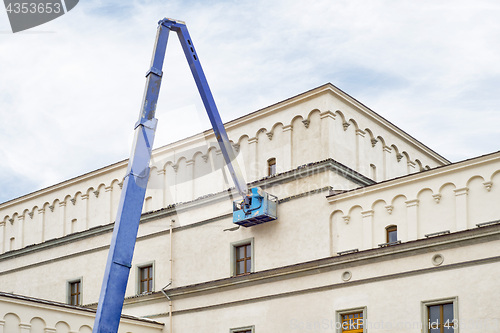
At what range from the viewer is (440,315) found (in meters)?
26.5

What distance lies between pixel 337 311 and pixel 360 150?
744 cm

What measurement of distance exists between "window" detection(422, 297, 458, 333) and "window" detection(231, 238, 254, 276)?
8.16 meters

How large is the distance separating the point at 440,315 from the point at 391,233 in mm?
3752

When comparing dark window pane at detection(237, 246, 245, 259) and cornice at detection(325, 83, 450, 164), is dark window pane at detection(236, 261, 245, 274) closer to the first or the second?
dark window pane at detection(237, 246, 245, 259)

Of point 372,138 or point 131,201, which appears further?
point 372,138

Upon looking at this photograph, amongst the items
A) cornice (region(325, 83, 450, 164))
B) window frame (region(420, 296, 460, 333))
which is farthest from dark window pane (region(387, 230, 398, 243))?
cornice (region(325, 83, 450, 164))

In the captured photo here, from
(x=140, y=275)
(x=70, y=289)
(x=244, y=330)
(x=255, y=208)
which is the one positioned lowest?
(x=244, y=330)

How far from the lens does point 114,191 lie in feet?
130

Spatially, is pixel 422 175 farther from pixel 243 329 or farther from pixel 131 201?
pixel 131 201

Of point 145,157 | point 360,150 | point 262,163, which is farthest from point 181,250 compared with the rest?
point 145,157

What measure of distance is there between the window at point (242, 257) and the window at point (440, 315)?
8.16 meters

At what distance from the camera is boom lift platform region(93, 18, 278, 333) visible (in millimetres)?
22250

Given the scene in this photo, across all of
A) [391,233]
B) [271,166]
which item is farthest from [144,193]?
[271,166]

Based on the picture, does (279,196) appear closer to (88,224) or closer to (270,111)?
(270,111)
